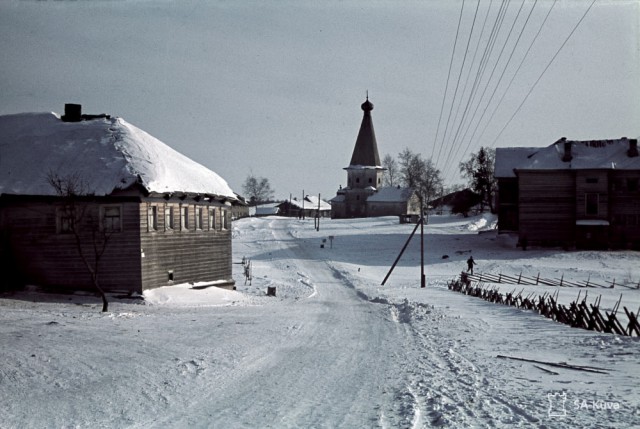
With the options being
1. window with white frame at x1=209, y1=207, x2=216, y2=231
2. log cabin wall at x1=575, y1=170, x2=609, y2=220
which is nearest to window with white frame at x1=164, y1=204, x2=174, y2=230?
window with white frame at x1=209, y1=207, x2=216, y2=231

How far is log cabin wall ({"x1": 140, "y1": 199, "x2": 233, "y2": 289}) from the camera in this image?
24438 millimetres

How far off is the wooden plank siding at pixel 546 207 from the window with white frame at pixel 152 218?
41092 millimetres

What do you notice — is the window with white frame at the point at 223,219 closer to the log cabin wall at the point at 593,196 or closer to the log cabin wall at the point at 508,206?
the log cabin wall at the point at 593,196

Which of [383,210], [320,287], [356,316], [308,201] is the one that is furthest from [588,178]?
[308,201]

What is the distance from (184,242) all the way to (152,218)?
2601 mm

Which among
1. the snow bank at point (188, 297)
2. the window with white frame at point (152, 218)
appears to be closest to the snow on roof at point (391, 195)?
the snow bank at point (188, 297)

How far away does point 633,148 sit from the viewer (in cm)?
5744

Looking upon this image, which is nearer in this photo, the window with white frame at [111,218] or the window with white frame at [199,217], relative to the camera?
the window with white frame at [111,218]

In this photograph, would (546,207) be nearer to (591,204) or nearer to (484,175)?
(591,204)

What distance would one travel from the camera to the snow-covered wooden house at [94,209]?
23.5 m

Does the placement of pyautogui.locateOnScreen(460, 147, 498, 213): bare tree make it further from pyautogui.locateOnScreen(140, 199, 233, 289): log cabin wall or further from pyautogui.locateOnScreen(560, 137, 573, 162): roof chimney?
pyautogui.locateOnScreen(140, 199, 233, 289): log cabin wall

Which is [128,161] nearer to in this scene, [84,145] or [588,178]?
[84,145]

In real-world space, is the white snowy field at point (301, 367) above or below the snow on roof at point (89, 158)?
below

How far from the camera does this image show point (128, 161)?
2456 cm
